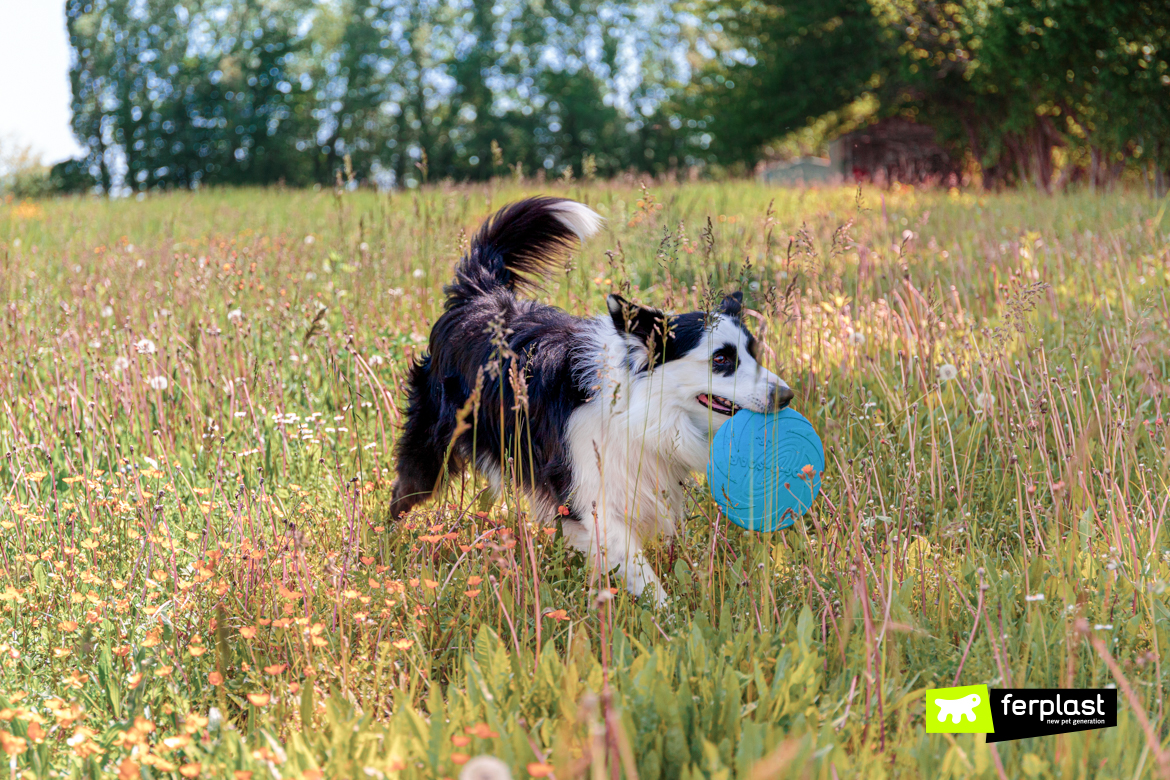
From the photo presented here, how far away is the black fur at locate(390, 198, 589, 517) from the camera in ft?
9.18

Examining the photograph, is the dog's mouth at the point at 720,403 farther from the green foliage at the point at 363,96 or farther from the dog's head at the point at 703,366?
the green foliage at the point at 363,96

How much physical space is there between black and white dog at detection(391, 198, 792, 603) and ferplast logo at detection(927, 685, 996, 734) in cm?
83

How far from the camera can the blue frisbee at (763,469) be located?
2.51 metres

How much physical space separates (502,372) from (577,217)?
0.99m

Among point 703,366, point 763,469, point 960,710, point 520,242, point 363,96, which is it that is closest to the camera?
point 960,710

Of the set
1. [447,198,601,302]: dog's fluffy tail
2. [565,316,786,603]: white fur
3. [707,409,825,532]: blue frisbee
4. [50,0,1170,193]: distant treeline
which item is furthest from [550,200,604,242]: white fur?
[50,0,1170,193]: distant treeline

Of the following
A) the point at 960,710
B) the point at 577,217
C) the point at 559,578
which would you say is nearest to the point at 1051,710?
the point at 960,710

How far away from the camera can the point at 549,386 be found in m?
2.81

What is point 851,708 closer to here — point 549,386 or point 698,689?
point 698,689

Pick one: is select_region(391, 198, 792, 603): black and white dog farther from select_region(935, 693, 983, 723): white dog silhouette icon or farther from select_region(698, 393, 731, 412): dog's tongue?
select_region(935, 693, 983, 723): white dog silhouette icon

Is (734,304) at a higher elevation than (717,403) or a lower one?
higher

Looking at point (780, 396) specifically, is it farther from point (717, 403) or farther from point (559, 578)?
point (559, 578)

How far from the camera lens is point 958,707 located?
70.1 inches

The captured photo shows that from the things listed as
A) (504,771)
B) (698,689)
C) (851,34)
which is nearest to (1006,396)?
(698,689)
